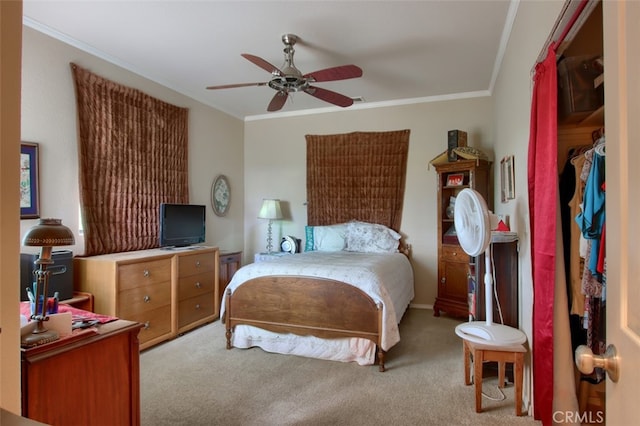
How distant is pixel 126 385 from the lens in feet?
4.87

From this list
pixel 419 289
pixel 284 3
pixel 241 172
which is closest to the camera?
pixel 284 3

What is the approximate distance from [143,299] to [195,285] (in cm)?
65

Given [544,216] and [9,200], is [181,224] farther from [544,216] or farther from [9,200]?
[544,216]

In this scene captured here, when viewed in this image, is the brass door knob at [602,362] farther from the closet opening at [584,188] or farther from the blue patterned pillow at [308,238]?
the blue patterned pillow at [308,238]

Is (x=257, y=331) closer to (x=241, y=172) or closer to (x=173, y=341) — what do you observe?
(x=173, y=341)

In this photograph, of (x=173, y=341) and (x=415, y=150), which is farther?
(x=415, y=150)

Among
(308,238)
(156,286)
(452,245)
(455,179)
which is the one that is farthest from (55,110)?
(452,245)

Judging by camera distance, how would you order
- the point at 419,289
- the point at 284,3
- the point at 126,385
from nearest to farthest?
the point at 126,385 → the point at 284,3 → the point at 419,289

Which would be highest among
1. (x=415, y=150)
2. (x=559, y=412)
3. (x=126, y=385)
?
(x=415, y=150)

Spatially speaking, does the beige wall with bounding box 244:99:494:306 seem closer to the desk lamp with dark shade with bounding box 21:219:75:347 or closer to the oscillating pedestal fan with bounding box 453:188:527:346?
the oscillating pedestal fan with bounding box 453:188:527:346

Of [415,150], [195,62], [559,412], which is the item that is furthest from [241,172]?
[559,412]

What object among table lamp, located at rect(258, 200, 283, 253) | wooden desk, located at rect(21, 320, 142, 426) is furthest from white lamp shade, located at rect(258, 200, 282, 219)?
wooden desk, located at rect(21, 320, 142, 426)

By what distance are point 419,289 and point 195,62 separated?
3.69 metres

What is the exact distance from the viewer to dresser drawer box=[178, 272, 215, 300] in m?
3.47
